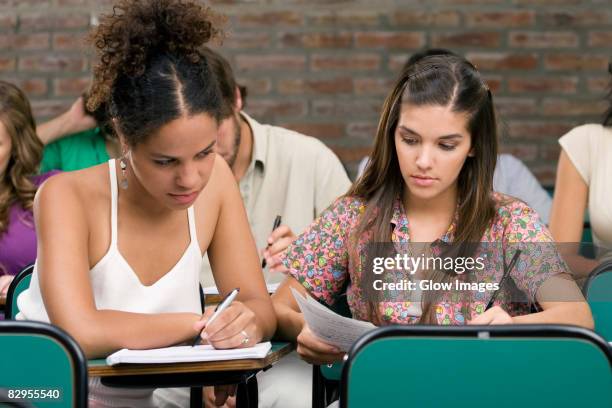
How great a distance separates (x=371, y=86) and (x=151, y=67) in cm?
246

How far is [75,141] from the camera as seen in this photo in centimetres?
437

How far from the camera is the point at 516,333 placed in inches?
68.6

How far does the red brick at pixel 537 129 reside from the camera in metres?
4.64

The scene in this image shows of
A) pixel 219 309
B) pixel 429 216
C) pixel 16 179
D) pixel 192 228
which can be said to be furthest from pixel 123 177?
pixel 16 179

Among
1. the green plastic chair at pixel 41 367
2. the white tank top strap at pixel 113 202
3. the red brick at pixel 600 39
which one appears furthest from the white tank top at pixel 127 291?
the red brick at pixel 600 39

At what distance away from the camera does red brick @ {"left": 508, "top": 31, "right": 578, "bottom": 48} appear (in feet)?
15.1

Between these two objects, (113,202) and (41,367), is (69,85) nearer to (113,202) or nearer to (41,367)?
(113,202)

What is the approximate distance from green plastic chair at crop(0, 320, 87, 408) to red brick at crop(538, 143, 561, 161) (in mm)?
3206

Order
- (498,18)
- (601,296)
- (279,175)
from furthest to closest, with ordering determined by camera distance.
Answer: (498,18)
(279,175)
(601,296)

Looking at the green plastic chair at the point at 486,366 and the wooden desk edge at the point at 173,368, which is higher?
the green plastic chair at the point at 486,366

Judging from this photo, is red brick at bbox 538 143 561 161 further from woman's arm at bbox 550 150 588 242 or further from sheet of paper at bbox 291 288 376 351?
sheet of paper at bbox 291 288 376 351

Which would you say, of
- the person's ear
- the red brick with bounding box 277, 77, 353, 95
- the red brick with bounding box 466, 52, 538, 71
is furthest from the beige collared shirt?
the red brick with bounding box 466, 52, 538, 71

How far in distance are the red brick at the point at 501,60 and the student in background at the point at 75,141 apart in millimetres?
1633

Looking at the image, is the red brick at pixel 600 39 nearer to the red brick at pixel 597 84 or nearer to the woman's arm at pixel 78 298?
the red brick at pixel 597 84
